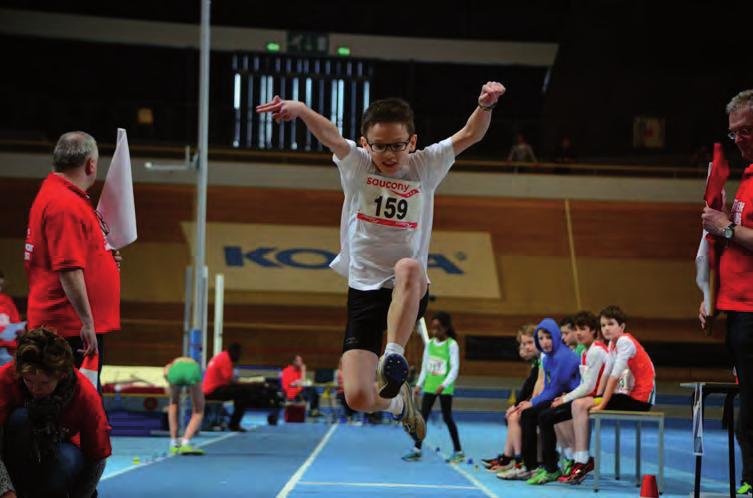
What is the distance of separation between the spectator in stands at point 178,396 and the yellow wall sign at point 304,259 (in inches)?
385

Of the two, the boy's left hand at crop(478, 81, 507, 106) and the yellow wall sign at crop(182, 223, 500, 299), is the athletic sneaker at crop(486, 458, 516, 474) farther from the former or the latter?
the yellow wall sign at crop(182, 223, 500, 299)

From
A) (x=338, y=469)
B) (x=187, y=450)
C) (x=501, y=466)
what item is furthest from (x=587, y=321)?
(x=187, y=450)

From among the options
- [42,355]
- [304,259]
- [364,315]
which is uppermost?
[304,259]

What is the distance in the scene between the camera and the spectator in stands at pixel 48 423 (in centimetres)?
370

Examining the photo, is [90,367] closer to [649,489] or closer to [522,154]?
[649,489]

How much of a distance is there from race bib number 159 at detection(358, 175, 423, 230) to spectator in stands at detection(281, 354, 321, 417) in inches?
509

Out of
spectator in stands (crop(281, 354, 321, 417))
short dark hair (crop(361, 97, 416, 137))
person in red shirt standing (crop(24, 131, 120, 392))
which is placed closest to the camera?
person in red shirt standing (crop(24, 131, 120, 392))

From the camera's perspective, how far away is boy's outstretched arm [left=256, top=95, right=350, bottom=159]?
4426 mm

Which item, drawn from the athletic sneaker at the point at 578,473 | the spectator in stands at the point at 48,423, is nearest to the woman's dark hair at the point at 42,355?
the spectator in stands at the point at 48,423

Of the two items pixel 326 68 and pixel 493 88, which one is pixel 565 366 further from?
pixel 326 68

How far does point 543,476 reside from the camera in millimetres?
8438

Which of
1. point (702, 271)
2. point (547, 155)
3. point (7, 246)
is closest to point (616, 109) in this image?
point (547, 155)

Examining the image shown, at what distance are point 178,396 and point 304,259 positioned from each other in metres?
10.4

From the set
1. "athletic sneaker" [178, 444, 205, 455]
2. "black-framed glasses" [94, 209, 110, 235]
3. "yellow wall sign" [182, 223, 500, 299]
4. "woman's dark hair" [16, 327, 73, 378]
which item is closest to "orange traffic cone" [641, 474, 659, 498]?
"black-framed glasses" [94, 209, 110, 235]
